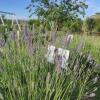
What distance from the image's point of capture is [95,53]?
7250 mm

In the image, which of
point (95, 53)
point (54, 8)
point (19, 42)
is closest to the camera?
point (19, 42)

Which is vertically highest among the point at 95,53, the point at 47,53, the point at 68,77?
the point at 47,53

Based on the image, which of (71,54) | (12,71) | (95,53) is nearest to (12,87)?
(12,71)

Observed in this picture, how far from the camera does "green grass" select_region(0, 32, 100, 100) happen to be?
261cm

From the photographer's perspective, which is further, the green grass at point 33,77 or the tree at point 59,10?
the tree at point 59,10

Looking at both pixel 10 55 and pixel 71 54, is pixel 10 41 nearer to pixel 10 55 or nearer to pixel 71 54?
pixel 10 55

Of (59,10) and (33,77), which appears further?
(59,10)

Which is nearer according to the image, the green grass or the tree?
the green grass

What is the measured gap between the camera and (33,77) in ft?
8.77

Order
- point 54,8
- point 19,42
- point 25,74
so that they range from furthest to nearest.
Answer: point 54,8 → point 19,42 → point 25,74

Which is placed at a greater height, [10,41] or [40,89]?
[10,41]

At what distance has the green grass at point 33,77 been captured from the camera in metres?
2.61

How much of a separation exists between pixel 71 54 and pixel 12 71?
0.62 m

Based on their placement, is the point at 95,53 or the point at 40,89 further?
the point at 95,53
